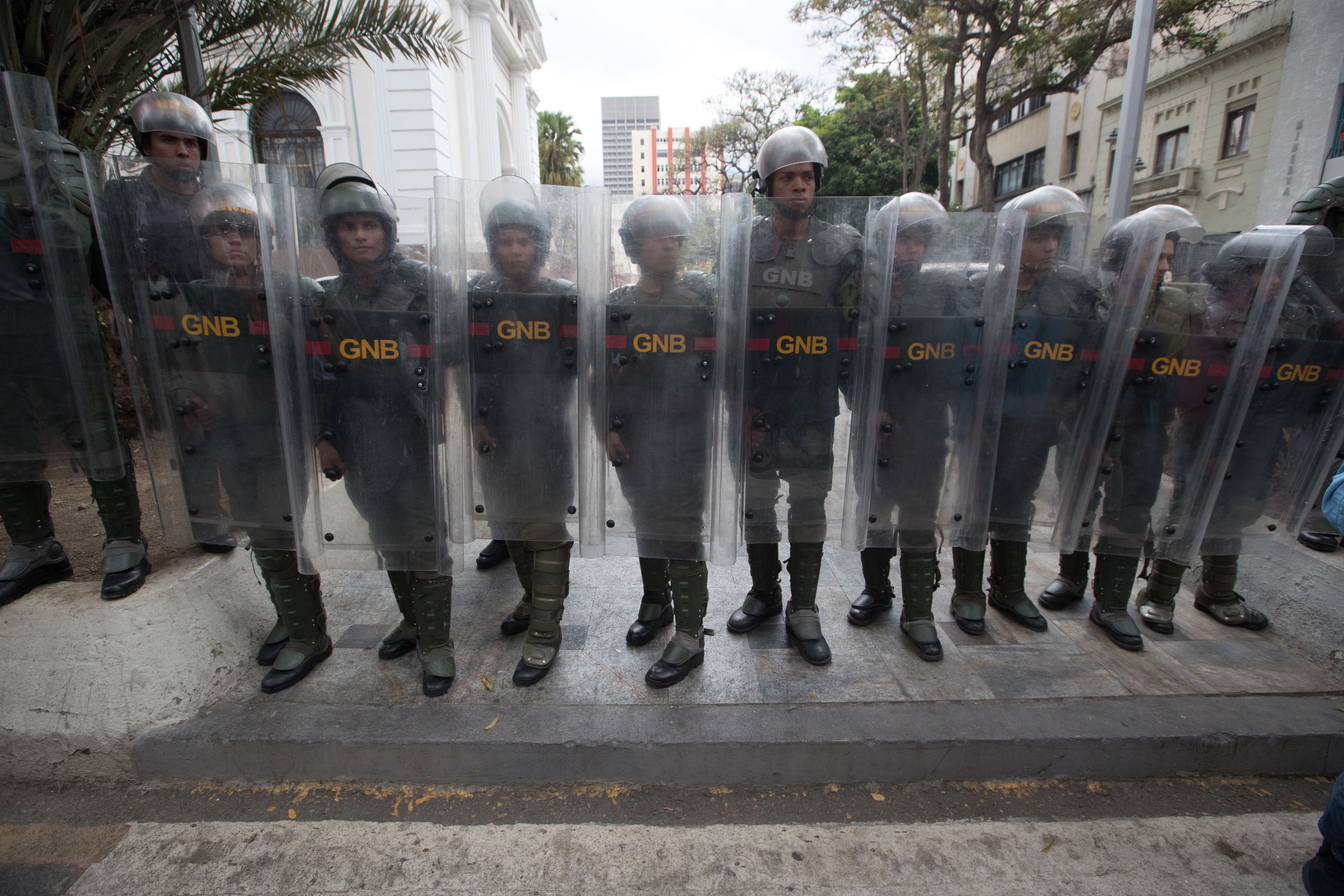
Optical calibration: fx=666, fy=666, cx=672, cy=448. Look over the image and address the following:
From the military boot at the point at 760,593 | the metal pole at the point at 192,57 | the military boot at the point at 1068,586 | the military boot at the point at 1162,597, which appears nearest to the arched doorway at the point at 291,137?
the metal pole at the point at 192,57

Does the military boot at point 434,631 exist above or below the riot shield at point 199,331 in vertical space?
below

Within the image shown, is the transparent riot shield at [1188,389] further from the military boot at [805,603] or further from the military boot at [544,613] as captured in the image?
the military boot at [544,613]

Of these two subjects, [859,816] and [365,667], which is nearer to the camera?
[859,816]

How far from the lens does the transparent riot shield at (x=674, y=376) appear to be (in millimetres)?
2365

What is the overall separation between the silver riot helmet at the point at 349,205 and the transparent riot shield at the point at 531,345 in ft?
0.76

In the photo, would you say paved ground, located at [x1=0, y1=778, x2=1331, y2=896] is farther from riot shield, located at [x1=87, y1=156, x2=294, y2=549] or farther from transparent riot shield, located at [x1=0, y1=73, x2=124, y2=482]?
transparent riot shield, located at [x1=0, y1=73, x2=124, y2=482]

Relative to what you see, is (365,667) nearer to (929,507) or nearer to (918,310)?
(929,507)

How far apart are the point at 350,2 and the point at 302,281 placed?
14.2 ft

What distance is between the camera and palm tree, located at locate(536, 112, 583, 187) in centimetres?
3544

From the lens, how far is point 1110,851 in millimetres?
2152

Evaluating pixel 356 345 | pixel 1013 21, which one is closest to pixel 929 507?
pixel 356 345

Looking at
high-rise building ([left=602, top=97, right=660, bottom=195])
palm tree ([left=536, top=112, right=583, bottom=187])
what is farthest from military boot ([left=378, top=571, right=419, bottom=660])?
high-rise building ([left=602, top=97, right=660, bottom=195])

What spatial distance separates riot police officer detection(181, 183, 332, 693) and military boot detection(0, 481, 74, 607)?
2.55 ft

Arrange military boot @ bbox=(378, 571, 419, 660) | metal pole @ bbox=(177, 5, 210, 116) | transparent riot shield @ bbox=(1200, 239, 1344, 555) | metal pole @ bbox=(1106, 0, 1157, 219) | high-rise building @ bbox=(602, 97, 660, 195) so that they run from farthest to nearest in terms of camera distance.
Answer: high-rise building @ bbox=(602, 97, 660, 195) → metal pole @ bbox=(1106, 0, 1157, 219) → metal pole @ bbox=(177, 5, 210, 116) → military boot @ bbox=(378, 571, 419, 660) → transparent riot shield @ bbox=(1200, 239, 1344, 555)
